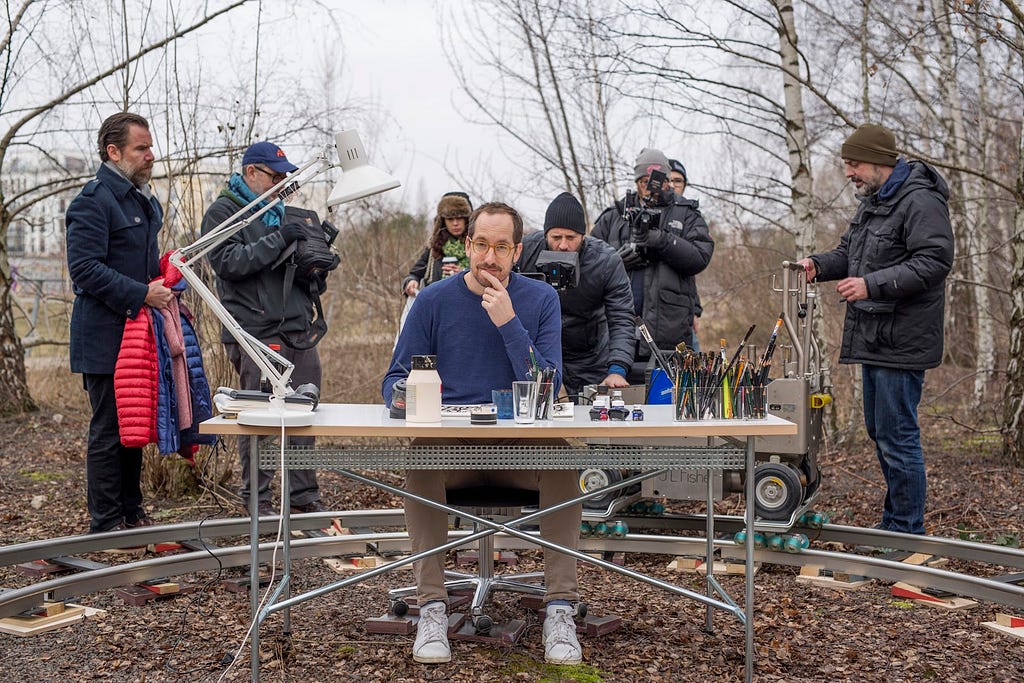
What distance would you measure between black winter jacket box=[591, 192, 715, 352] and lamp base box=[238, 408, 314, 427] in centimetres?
285

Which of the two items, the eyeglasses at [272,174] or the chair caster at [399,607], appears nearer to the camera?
the chair caster at [399,607]

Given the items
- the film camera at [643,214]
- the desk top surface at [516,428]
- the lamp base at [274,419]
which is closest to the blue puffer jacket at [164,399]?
the desk top surface at [516,428]

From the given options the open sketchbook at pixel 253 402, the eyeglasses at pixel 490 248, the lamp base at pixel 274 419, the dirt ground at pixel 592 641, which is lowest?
the dirt ground at pixel 592 641

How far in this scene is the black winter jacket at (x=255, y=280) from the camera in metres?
5.09

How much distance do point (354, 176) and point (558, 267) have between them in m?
1.61

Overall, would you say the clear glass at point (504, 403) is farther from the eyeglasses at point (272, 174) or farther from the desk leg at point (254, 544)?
the eyeglasses at point (272, 174)

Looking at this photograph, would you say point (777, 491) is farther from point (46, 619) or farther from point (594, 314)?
point (46, 619)

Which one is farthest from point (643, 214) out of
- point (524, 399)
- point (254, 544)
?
point (254, 544)

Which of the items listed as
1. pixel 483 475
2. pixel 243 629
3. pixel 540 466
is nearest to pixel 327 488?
pixel 243 629

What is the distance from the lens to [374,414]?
A: 348 centimetres

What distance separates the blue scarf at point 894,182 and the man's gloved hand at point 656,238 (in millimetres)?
1190

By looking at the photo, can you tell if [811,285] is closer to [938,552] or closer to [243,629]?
[938,552]

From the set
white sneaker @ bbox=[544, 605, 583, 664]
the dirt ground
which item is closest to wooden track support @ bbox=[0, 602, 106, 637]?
the dirt ground

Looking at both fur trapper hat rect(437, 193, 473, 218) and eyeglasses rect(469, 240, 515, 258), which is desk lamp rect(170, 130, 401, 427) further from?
fur trapper hat rect(437, 193, 473, 218)
